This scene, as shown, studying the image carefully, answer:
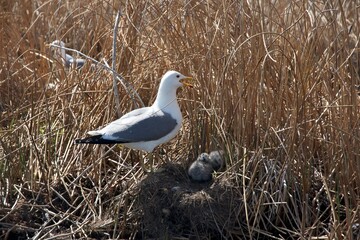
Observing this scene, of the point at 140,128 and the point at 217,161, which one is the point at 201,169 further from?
the point at 140,128

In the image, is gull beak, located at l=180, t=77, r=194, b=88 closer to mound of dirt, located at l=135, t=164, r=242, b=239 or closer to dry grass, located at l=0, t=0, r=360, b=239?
dry grass, located at l=0, t=0, r=360, b=239

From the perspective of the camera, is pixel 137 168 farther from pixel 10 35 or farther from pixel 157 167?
pixel 10 35

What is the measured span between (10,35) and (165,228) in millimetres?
2488

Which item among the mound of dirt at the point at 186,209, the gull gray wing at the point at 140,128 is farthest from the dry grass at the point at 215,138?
the gull gray wing at the point at 140,128

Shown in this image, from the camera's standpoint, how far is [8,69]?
20.8 ft

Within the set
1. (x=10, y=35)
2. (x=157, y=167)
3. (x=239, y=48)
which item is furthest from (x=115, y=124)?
(x=10, y=35)

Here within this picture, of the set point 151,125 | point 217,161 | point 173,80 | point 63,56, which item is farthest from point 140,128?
point 63,56

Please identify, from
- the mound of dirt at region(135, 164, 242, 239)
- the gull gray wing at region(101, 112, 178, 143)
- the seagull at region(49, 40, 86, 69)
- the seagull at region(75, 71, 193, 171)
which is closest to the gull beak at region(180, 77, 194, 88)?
the seagull at region(75, 71, 193, 171)

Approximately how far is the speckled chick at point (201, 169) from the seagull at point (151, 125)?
0.21m

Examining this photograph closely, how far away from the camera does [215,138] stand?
5426 mm

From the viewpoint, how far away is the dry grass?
5.08 m

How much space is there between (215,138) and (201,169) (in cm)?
26

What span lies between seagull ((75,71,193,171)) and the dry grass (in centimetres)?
18

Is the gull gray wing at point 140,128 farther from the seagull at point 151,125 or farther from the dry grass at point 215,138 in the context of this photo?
the dry grass at point 215,138
